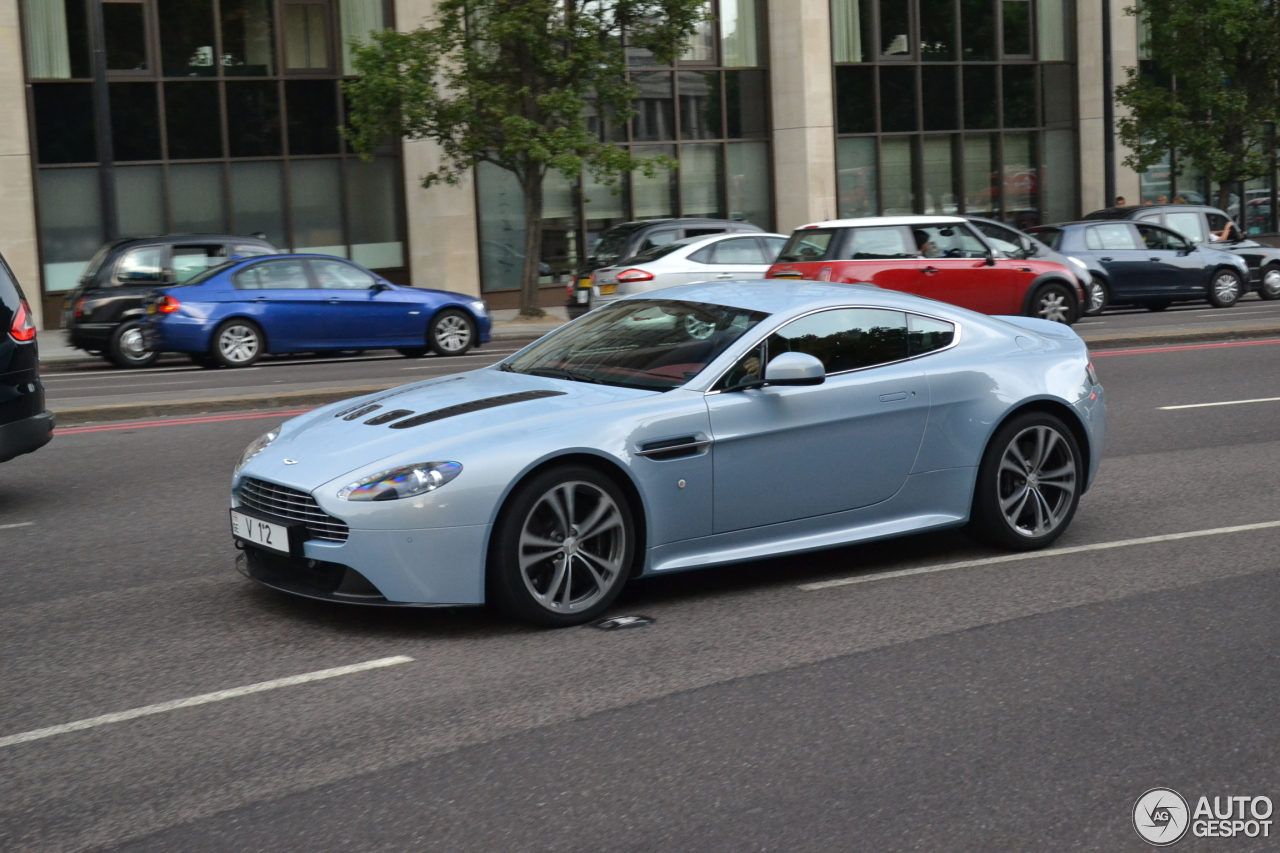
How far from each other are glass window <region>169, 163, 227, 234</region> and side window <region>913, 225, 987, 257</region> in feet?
47.2

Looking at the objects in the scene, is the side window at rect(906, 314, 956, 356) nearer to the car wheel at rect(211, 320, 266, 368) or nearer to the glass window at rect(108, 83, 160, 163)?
the car wheel at rect(211, 320, 266, 368)

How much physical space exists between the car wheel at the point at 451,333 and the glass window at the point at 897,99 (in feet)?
56.5

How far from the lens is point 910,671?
5285 millimetres

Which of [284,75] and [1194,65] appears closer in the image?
[284,75]

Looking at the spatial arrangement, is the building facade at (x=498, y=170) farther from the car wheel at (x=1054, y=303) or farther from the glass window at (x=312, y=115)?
the car wheel at (x=1054, y=303)

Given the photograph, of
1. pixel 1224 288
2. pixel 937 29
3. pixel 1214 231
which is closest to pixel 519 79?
pixel 1224 288

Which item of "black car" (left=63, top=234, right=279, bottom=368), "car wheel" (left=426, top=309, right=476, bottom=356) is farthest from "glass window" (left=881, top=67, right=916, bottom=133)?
"black car" (left=63, top=234, right=279, bottom=368)

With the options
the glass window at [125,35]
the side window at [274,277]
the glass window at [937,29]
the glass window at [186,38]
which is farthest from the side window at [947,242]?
the glass window at [937,29]

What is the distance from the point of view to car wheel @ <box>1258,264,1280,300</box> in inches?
1131

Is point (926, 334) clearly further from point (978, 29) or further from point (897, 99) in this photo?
point (978, 29)

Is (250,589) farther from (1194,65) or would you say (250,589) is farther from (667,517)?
(1194,65)

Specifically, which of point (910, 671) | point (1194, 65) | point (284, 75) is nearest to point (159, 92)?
point (284, 75)

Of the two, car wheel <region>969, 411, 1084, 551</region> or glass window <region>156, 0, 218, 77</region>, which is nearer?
car wheel <region>969, 411, 1084, 551</region>

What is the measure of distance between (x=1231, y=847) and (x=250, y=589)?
14.1ft
